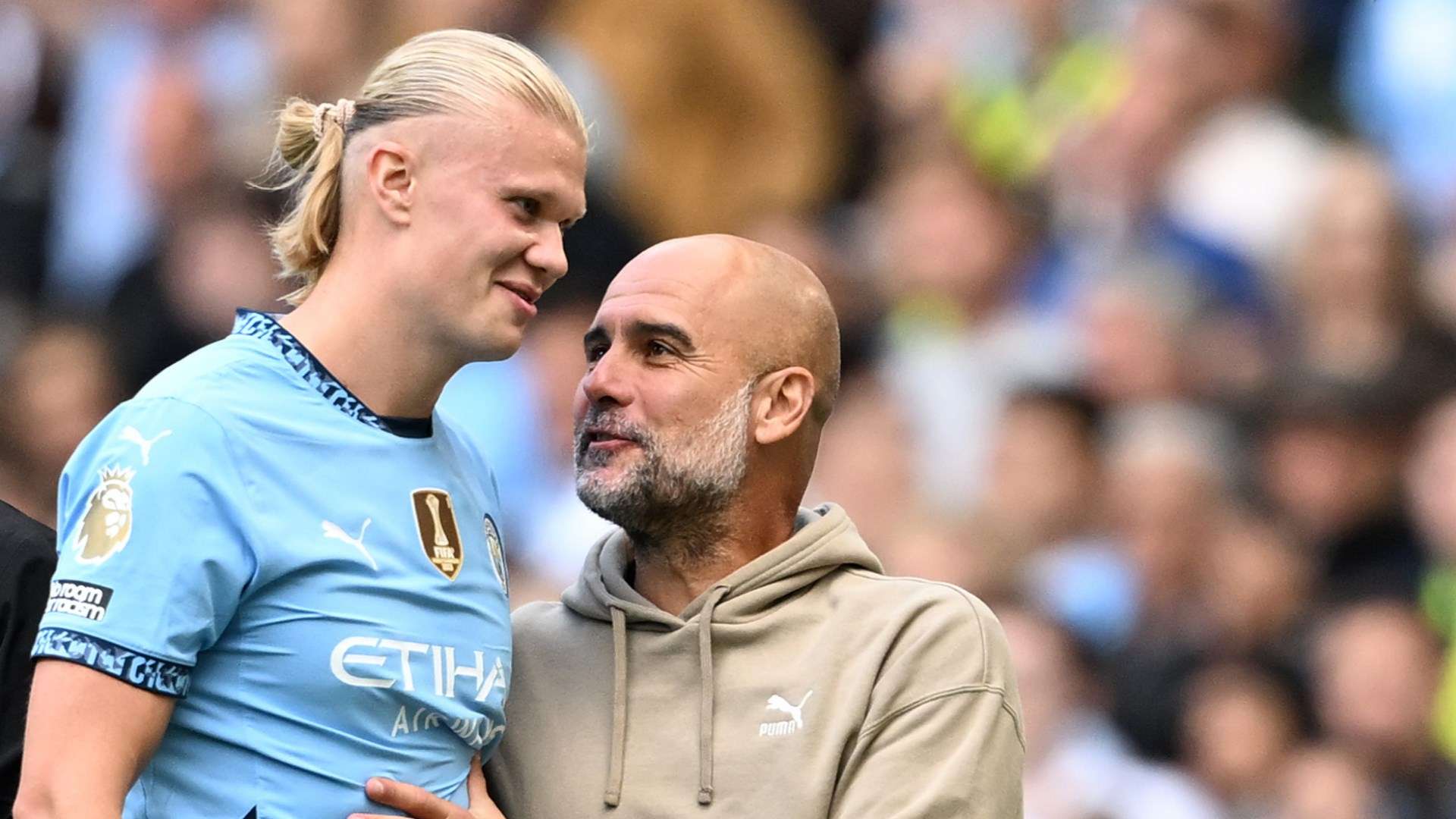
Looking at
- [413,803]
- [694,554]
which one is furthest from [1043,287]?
[413,803]

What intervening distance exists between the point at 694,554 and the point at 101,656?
3.97ft

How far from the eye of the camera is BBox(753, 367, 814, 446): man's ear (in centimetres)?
404

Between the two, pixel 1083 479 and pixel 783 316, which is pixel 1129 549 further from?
pixel 783 316

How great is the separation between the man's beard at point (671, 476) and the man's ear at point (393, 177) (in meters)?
0.69

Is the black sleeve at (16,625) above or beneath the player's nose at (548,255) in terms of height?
beneath

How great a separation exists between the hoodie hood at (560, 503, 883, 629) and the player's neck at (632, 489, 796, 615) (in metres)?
0.04

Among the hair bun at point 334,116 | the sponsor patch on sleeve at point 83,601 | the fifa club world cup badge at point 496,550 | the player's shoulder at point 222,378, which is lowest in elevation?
the fifa club world cup badge at point 496,550

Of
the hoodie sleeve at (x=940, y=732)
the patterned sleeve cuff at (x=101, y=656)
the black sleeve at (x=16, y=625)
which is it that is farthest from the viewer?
the hoodie sleeve at (x=940, y=732)

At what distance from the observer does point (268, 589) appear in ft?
10.6

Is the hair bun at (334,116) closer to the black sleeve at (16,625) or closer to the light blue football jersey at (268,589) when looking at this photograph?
the light blue football jersey at (268,589)

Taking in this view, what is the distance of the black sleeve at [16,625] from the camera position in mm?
3365

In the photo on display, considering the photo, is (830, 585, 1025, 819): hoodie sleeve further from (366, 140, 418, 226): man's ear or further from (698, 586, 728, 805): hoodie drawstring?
(366, 140, 418, 226): man's ear

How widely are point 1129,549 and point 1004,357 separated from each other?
826 millimetres

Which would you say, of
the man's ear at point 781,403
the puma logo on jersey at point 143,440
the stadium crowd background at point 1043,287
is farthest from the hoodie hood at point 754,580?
the stadium crowd background at point 1043,287
